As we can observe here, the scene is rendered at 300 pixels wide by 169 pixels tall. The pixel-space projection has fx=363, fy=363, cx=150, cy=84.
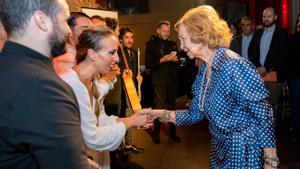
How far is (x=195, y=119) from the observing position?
255 centimetres

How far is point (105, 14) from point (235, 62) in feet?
10.8

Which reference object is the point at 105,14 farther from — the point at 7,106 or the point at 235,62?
the point at 7,106

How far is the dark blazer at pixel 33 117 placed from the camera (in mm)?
1146

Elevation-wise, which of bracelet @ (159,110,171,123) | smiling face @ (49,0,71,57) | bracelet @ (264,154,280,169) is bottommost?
bracelet @ (264,154,280,169)

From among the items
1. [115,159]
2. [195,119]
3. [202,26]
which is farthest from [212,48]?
[115,159]

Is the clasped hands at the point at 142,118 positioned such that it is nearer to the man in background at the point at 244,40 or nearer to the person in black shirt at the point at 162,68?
the person in black shirt at the point at 162,68

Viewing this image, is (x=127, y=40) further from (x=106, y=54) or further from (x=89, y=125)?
(x=89, y=125)

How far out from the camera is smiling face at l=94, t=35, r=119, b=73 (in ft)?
7.57

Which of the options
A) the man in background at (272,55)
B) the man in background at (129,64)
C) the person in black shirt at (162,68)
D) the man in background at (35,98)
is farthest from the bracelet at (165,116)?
the man in background at (272,55)

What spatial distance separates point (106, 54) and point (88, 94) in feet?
1.02

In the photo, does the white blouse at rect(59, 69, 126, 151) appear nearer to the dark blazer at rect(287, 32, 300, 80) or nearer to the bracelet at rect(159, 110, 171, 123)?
the bracelet at rect(159, 110, 171, 123)

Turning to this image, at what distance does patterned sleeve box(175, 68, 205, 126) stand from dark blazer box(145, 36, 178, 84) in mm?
3195

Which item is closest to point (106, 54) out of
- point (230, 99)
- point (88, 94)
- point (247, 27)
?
point (88, 94)

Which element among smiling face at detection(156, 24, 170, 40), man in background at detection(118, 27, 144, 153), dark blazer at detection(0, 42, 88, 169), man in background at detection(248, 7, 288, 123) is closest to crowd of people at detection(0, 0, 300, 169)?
dark blazer at detection(0, 42, 88, 169)
